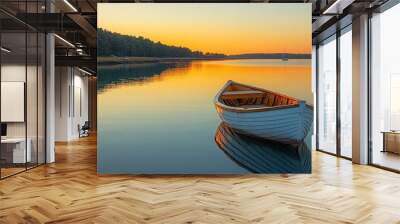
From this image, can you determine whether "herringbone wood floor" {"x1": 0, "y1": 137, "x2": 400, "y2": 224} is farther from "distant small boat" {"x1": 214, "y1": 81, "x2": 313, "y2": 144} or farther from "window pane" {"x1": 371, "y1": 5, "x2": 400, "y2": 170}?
"distant small boat" {"x1": 214, "y1": 81, "x2": 313, "y2": 144}

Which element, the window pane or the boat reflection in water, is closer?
the boat reflection in water

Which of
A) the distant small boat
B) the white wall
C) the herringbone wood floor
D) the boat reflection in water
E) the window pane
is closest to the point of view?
the herringbone wood floor

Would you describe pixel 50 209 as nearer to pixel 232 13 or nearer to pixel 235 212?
pixel 235 212

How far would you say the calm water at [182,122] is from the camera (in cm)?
655

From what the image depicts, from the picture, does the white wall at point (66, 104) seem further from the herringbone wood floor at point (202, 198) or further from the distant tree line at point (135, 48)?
the distant tree line at point (135, 48)

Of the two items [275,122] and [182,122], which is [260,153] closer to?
[275,122]

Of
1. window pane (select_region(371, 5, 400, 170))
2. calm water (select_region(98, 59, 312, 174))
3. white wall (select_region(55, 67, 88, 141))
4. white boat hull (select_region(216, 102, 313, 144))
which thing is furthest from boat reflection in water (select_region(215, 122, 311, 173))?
white wall (select_region(55, 67, 88, 141))

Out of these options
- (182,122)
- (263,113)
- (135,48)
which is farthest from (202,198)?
(135,48)

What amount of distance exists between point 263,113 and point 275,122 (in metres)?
0.26

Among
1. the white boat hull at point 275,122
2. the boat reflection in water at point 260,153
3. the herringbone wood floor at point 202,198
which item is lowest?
the herringbone wood floor at point 202,198

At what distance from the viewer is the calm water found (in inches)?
258

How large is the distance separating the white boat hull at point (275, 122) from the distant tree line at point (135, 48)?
3.69 feet

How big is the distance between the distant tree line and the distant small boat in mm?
787

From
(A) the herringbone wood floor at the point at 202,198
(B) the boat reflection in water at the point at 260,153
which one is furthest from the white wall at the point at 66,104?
(B) the boat reflection in water at the point at 260,153
